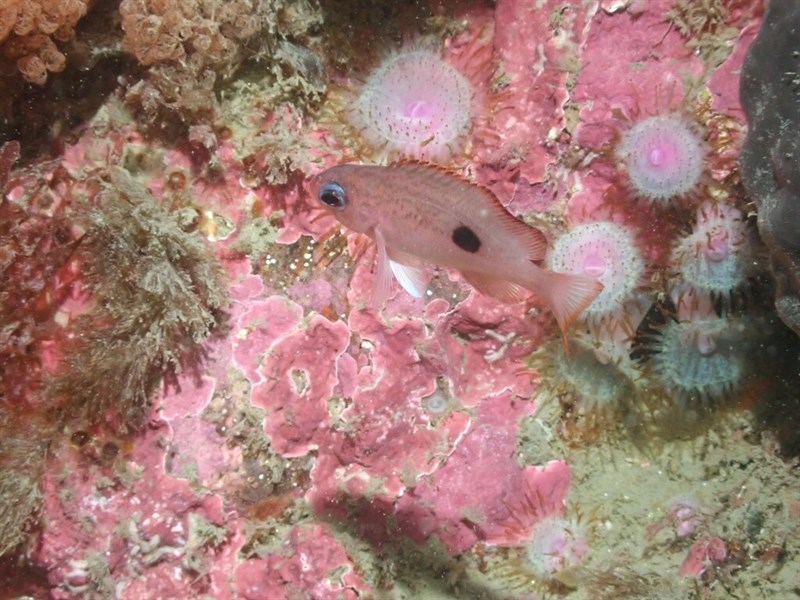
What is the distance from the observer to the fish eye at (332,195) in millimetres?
3029

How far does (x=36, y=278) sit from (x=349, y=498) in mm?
2276

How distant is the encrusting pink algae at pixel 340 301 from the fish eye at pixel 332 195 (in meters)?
0.70

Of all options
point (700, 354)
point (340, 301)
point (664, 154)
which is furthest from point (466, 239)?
point (700, 354)

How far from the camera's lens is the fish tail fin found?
9.43 feet

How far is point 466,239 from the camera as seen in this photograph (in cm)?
291

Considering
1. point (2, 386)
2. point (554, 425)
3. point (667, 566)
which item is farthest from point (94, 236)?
point (667, 566)

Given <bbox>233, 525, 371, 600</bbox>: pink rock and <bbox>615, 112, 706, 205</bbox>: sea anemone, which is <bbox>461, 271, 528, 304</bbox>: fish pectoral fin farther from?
<bbox>233, 525, 371, 600</bbox>: pink rock

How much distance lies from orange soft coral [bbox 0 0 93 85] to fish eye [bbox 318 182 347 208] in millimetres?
1713

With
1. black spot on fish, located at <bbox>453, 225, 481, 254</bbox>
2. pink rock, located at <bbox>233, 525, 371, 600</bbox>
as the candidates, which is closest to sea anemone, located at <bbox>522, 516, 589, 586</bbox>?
pink rock, located at <bbox>233, 525, 371, 600</bbox>

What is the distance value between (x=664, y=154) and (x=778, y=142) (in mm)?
659

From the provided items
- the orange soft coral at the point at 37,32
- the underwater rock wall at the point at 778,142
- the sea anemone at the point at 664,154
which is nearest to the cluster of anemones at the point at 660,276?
the sea anemone at the point at 664,154

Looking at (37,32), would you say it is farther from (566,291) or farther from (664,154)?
(664,154)

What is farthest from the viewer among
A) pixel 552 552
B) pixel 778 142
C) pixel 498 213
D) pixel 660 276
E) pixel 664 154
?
pixel 552 552

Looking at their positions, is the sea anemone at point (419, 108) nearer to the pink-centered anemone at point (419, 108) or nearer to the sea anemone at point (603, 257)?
the pink-centered anemone at point (419, 108)
